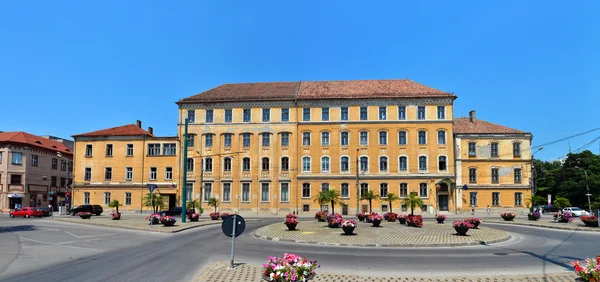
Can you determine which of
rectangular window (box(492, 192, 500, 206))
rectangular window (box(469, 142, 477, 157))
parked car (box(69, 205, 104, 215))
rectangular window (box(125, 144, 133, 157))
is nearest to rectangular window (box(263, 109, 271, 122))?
rectangular window (box(125, 144, 133, 157))

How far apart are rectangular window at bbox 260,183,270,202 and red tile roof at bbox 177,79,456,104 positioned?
37.5 feet

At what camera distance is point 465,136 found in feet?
179

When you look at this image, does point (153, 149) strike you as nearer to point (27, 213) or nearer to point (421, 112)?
point (27, 213)

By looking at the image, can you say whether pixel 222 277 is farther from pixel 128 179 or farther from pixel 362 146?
pixel 128 179

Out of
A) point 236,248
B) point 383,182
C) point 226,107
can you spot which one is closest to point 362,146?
point 383,182

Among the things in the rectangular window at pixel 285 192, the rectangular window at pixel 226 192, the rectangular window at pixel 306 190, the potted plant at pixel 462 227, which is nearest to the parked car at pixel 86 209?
the rectangular window at pixel 226 192

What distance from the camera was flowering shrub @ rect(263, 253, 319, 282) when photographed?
821cm

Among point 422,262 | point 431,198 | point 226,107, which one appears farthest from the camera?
point 226,107

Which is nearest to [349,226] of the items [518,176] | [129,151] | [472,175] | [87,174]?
[472,175]

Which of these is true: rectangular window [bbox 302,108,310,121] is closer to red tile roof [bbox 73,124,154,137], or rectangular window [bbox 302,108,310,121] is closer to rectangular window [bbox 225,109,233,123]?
rectangular window [bbox 225,109,233,123]

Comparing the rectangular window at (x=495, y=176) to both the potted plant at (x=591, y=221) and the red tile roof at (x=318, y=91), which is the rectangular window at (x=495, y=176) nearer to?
the red tile roof at (x=318, y=91)

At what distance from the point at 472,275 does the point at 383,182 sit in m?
41.9

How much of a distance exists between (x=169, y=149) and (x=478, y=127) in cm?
4277

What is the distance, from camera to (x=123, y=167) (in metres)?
54.7
